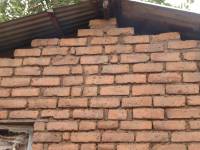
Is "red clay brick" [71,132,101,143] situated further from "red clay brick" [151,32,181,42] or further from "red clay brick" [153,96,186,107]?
"red clay brick" [151,32,181,42]

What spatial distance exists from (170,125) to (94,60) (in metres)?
0.93

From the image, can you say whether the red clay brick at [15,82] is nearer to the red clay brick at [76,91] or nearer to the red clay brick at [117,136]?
the red clay brick at [76,91]

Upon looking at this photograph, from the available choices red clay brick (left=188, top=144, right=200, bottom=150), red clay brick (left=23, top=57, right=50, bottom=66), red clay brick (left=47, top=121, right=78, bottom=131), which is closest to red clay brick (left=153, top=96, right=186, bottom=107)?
red clay brick (left=188, top=144, right=200, bottom=150)

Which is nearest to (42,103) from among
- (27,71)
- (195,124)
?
(27,71)

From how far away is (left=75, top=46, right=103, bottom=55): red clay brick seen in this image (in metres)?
3.45

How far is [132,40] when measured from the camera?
346 centimetres

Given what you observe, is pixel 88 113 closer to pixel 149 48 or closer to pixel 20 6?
pixel 149 48

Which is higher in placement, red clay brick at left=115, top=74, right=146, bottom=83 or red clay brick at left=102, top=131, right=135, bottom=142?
red clay brick at left=115, top=74, right=146, bottom=83

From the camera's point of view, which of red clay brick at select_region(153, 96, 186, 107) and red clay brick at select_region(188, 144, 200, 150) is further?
red clay brick at select_region(153, 96, 186, 107)

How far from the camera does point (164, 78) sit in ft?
10.5

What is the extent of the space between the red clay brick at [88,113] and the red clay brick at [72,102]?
0.06 meters

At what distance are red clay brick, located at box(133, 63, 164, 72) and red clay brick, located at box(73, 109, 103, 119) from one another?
1.70 feet

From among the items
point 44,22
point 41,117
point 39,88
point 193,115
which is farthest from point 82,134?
point 44,22

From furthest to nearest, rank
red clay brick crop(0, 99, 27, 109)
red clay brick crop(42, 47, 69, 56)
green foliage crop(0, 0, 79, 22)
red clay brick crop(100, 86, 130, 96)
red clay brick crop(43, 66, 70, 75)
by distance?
green foliage crop(0, 0, 79, 22) → red clay brick crop(42, 47, 69, 56) → red clay brick crop(43, 66, 70, 75) → red clay brick crop(0, 99, 27, 109) → red clay brick crop(100, 86, 130, 96)
